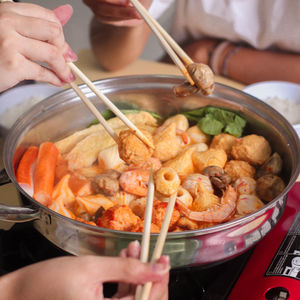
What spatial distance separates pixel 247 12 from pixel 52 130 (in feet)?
4.43

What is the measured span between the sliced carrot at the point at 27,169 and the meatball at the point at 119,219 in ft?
0.93

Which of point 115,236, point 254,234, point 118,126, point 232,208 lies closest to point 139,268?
point 115,236

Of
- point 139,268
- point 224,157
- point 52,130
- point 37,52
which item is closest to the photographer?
point 139,268

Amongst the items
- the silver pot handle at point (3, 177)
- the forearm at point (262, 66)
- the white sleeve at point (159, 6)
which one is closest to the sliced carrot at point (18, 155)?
the silver pot handle at point (3, 177)

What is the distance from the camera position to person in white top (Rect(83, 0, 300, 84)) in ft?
5.90

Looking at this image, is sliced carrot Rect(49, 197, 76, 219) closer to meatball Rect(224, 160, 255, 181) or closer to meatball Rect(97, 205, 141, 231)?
meatball Rect(97, 205, 141, 231)

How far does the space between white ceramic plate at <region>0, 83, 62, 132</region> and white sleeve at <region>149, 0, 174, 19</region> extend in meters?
0.97

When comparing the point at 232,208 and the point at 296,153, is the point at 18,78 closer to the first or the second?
the point at 232,208

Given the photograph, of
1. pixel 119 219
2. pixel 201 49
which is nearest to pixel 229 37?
pixel 201 49

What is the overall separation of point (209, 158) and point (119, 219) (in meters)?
0.39

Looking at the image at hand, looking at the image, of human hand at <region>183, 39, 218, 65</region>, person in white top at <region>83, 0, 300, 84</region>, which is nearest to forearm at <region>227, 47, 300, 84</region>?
person in white top at <region>83, 0, 300, 84</region>

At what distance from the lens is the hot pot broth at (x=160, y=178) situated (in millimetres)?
911

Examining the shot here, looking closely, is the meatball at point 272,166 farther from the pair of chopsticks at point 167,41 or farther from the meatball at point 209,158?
the pair of chopsticks at point 167,41

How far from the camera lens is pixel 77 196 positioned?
1.02 meters
